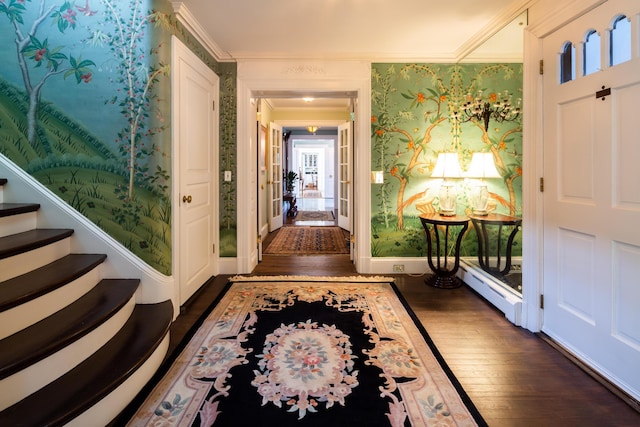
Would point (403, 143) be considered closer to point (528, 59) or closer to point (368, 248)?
point (368, 248)

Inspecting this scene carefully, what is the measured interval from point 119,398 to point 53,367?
315mm

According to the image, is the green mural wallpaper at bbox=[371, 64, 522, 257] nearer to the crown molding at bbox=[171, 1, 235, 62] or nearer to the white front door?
the white front door

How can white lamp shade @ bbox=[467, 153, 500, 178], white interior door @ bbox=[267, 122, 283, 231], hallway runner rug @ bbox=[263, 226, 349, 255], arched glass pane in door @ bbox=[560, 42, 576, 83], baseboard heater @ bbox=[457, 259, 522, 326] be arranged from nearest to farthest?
arched glass pane in door @ bbox=[560, 42, 576, 83], baseboard heater @ bbox=[457, 259, 522, 326], white lamp shade @ bbox=[467, 153, 500, 178], hallway runner rug @ bbox=[263, 226, 349, 255], white interior door @ bbox=[267, 122, 283, 231]

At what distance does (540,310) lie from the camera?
251 cm

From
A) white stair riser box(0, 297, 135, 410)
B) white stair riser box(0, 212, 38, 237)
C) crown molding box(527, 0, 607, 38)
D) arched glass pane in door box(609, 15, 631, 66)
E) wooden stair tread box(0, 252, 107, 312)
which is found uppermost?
crown molding box(527, 0, 607, 38)

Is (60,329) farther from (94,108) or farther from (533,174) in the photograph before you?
(533,174)

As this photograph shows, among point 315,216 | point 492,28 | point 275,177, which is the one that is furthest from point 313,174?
point 492,28

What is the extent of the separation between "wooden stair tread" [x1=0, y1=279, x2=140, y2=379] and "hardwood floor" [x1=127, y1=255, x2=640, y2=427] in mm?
528

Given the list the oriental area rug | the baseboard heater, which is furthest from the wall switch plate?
the oriental area rug

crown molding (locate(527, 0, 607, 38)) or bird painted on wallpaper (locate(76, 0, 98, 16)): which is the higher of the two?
bird painted on wallpaper (locate(76, 0, 98, 16))

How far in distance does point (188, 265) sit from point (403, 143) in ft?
8.57

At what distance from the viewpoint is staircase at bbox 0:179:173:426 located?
1407 mm

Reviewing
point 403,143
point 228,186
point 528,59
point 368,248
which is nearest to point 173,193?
point 228,186

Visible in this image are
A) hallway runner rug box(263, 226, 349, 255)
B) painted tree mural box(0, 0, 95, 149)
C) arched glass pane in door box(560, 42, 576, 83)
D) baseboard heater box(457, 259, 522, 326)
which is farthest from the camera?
hallway runner rug box(263, 226, 349, 255)
